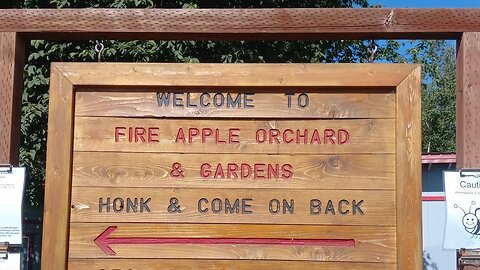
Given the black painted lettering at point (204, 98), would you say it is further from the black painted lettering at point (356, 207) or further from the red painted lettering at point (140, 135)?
the black painted lettering at point (356, 207)

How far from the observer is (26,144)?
23.4 feet

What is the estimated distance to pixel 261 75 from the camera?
124 inches

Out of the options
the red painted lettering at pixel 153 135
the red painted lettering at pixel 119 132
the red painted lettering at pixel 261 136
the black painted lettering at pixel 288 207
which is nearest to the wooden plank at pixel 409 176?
the black painted lettering at pixel 288 207

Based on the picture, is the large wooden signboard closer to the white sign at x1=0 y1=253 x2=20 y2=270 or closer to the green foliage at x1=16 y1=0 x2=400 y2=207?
the white sign at x1=0 y1=253 x2=20 y2=270

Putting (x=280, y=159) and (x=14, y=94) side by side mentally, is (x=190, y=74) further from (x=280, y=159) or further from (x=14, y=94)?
(x=14, y=94)

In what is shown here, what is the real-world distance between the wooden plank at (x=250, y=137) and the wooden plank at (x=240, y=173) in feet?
0.11

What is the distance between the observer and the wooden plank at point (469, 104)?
125 inches

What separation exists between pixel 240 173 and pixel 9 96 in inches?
47.1

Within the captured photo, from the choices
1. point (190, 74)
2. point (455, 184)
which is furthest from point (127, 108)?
point (455, 184)

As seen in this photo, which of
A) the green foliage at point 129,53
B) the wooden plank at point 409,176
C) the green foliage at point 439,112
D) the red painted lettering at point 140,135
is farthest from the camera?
the green foliage at point 439,112

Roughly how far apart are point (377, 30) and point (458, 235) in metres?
1.04

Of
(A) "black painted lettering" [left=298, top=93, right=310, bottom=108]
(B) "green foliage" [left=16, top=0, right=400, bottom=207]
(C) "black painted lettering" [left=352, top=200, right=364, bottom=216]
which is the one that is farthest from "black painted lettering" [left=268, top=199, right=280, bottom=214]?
(B) "green foliage" [left=16, top=0, right=400, bottom=207]

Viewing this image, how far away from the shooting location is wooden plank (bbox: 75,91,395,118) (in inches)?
124

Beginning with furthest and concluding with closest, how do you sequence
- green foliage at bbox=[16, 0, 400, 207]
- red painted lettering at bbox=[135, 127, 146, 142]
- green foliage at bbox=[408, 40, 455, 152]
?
green foliage at bbox=[408, 40, 455, 152]
green foliage at bbox=[16, 0, 400, 207]
red painted lettering at bbox=[135, 127, 146, 142]
